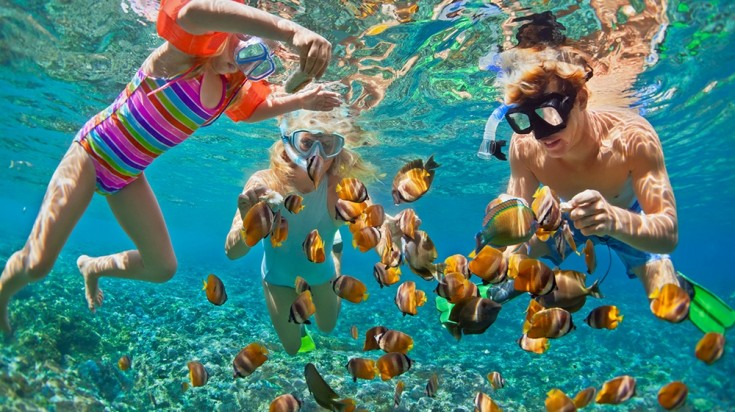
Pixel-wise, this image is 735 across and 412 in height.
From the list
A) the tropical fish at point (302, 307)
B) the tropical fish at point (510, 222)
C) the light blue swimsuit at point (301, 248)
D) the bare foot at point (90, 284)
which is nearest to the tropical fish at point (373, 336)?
the tropical fish at point (302, 307)

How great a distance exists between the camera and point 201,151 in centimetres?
2289

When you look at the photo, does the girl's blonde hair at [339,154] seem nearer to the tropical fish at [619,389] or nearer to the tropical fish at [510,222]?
the tropical fish at [510,222]

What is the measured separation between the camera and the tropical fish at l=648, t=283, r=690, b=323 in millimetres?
2943

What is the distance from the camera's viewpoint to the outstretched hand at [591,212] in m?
2.81

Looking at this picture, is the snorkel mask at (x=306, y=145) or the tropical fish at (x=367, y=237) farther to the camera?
the snorkel mask at (x=306, y=145)

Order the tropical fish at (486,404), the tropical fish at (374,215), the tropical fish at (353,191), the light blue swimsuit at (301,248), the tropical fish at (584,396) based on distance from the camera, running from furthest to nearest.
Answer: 1. the light blue swimsuit at (301,248)
2. the tropical fish at (584,396)
3. the tropical fish at (486,404)
4. the tropical fish at (374,215)
5. the tropical fish at (353,191)

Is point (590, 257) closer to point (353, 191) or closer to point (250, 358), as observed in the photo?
point (353, 191)

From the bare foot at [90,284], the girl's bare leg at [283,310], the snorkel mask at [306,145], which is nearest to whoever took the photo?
the bare foot at [90,284]

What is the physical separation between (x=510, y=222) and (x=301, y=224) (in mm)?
3900

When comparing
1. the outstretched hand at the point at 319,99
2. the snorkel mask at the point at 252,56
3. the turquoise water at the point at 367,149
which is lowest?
the turquoise water at the point at 367,149

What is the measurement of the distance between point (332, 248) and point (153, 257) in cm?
292

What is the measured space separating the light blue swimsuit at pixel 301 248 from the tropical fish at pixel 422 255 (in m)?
2.91

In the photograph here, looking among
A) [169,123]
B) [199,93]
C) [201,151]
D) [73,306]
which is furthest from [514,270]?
[201,151]

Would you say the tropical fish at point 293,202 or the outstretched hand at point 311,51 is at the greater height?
the outstretched hand at point 311,51
